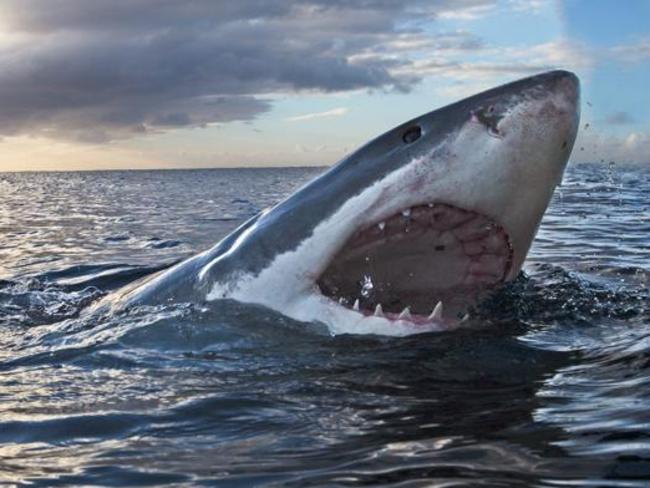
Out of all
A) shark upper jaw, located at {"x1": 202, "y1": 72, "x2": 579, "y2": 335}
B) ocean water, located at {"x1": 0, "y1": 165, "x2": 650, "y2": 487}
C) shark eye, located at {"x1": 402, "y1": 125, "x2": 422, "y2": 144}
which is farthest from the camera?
shark eye, located at {"x1": 402, "y1": 125, "x2": 422, "y2": 144}

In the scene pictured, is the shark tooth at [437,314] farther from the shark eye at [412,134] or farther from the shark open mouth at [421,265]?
the shark eye at [412,134]

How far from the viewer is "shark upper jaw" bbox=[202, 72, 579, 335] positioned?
3467 millimetres

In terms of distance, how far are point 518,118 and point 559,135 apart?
8.7 inches

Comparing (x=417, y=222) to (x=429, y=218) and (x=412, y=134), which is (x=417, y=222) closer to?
(x=429, y=218)

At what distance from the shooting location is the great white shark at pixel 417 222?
347 cm

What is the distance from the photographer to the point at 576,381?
3320 millimetres

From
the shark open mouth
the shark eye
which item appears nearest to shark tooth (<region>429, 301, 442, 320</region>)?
the shark open mouth

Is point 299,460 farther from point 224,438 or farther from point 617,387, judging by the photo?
point 617,387

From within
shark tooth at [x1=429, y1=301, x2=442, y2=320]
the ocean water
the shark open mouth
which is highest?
the shark open mouth

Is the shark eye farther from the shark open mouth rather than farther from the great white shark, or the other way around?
the shark open mouth

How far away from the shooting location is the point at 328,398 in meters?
3.15

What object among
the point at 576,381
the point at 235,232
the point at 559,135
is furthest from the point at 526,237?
the point at 235,232

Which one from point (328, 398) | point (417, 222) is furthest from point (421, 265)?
point (328, 398)

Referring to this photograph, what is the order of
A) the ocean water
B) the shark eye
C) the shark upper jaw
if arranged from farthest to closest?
the shark eye, the shark upper jaw, the ocean water
